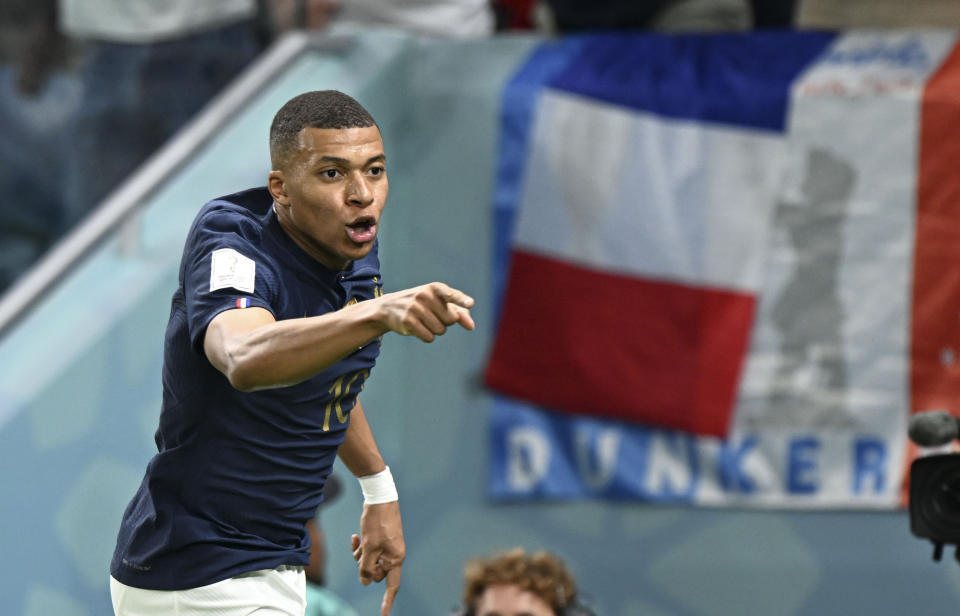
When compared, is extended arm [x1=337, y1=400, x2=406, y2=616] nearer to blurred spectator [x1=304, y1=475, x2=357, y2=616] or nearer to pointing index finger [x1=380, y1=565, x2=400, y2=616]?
pointing index finger [x1=380, y1=565, x2=400, y2=616]

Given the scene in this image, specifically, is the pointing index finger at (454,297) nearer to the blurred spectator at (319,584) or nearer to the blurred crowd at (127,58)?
the blurred spectator at (319,584)

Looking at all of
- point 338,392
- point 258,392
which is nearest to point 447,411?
point 338,392

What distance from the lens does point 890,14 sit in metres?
5.55

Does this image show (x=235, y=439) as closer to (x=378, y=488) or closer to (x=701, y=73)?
(x=378, y=488)

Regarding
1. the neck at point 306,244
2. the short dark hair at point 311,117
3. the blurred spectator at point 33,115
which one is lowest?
the neck at point 306,244

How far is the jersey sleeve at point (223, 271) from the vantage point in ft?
6.14

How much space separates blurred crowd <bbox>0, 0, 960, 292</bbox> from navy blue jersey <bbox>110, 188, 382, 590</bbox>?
2.75m

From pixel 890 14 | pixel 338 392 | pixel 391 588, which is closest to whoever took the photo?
pixel 338 392

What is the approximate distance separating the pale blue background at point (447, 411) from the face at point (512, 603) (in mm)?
1064

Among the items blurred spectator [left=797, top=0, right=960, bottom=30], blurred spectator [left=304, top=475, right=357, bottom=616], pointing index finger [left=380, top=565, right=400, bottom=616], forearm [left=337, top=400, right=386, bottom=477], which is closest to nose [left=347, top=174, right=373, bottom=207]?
forearm [left=337, top=400, right=386, bottom=477]

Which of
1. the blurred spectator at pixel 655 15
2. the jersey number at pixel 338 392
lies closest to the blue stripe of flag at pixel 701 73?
the blurred spectator at pixel 655 15

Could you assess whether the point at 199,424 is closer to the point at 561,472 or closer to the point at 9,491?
the point at 9,491

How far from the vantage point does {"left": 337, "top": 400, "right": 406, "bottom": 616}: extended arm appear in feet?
7.95

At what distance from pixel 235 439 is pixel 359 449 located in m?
0.40
